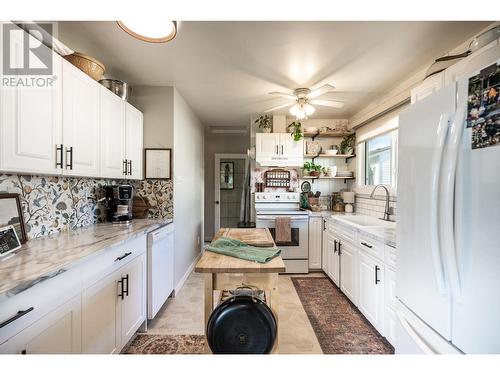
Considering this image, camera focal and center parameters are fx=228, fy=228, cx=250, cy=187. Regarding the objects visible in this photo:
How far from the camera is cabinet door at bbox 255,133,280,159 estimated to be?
12.0 ft

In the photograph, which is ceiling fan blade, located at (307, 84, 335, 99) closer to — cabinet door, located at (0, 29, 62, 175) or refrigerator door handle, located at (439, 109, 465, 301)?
refrigerator door handle, located at (439, 109, 465, 301)

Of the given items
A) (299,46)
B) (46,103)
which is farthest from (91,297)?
(299,46)

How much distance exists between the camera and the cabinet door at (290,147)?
364 cm

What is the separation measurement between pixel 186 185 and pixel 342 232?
7.02 feet

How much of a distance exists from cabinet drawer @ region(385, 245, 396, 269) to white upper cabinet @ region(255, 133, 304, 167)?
82.9 inches

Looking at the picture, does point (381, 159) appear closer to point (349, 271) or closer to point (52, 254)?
point (349, 271)

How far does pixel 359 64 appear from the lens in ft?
6.98

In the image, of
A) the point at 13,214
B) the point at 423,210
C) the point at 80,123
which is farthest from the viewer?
the point at 80,123

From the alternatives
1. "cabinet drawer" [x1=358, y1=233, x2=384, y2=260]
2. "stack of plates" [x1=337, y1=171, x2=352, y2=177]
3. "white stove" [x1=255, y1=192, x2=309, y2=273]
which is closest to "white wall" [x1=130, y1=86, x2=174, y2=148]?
"white stove" [x1=255, y1=192, x2=309, y2=273]

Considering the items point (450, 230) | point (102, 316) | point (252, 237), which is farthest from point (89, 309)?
point (450, 230)

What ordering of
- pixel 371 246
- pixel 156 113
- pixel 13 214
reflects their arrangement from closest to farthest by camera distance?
pixel 13 214
pixel 371 246
pixel 156 113

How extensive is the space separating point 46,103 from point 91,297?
1.13m

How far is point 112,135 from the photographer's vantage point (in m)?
2.01
